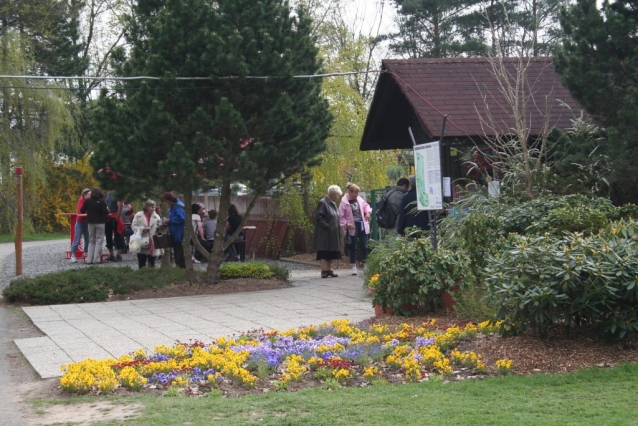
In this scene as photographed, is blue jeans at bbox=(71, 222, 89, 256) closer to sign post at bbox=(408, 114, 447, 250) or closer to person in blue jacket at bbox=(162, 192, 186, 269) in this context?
person in blue jacket at bbox=(162, 192, 186, 269)

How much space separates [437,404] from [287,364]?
6.49 feet

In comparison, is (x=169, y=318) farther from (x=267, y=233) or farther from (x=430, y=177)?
(x=267, y=233)

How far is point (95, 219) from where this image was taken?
2030cm

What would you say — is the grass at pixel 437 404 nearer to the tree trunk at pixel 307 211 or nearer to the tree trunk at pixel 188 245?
the tree trunk at pixel 188 245

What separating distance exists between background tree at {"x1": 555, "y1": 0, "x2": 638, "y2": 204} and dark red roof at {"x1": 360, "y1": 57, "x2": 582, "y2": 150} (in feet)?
8.00

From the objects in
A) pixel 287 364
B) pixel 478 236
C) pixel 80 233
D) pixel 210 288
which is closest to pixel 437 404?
pixel 287 364

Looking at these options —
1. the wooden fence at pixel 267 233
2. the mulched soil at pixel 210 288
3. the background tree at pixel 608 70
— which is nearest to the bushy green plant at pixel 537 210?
the background tree at pixel 608 70

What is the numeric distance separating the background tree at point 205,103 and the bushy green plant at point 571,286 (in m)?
7.69

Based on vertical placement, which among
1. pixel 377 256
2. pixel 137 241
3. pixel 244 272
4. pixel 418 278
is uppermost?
pixel 137 241

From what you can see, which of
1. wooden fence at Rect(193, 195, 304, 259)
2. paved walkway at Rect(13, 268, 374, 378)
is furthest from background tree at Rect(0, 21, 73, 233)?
paved walkway at Rect(13, 268, 374, 378)

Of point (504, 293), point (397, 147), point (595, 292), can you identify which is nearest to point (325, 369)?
point (504, 293)

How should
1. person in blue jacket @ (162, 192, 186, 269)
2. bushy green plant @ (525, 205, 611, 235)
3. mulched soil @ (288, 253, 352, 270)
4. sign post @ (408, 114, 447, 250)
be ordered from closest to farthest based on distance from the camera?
1. bushy green plant @ (525, 205, 611, 235)
2. sign post @ (408, 114, 447, 250)
3. person in blue jacket @ (162, 192, 186, 269)
4. mulched soil @ (288, 253, 352, 270)

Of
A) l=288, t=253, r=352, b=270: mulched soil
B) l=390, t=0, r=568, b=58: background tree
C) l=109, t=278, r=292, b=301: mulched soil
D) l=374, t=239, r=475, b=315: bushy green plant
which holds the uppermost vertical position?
l=390, t=0, r=568, b=58: background tree

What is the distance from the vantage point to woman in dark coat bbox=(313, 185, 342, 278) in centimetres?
1662
